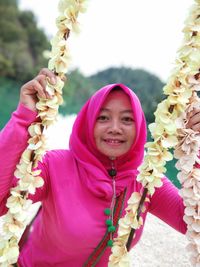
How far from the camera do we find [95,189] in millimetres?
2035

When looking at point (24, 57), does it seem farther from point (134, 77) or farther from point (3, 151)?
point (3, 151)

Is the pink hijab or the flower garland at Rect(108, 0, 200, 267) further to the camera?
the pink hijab

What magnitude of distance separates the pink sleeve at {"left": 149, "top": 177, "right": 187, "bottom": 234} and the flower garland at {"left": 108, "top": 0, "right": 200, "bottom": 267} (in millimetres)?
418

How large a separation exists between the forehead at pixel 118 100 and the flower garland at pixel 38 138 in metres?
0.56

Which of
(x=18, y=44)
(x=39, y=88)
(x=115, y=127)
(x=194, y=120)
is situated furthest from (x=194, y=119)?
(x=18, y=44)

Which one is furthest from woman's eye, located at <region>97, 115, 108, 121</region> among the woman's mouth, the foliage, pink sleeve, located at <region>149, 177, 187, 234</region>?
the foliage

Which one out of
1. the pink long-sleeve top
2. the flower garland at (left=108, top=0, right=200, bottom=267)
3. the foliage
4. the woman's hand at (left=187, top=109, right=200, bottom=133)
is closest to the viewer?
the flower garland at (left=108, top=0, right=200, bottom=267)

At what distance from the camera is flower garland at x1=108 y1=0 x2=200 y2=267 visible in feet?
4.82

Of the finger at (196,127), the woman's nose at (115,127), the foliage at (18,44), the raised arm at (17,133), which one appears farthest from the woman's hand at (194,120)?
the foliage at (18,44)

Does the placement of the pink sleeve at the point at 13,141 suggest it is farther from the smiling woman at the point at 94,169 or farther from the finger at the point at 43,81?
the finger at the point at 43,81

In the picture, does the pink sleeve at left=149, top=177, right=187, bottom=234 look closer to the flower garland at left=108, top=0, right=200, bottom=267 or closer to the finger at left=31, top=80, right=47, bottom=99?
the flower garland at left=108, top=0, right=200, bottom=267

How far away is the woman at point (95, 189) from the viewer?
2.01 meters

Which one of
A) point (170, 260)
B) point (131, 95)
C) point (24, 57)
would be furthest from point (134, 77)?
point (131, 95)

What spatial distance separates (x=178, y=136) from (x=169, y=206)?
0.64 m
